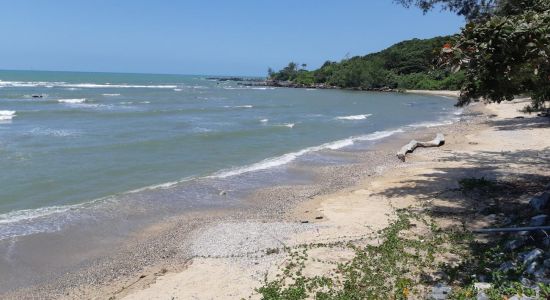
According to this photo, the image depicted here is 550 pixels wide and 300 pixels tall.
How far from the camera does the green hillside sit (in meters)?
95.9

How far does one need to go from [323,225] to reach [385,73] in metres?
93.1

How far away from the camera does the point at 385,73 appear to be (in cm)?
10006

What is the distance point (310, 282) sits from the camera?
737 cm

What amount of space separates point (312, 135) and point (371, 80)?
7302 centimetres

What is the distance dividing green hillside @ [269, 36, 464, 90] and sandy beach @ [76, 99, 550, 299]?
244 ft

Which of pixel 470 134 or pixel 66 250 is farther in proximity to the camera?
pixel 470 134

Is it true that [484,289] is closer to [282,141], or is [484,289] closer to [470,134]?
[282,141]

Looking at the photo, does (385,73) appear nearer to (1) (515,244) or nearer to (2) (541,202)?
(2) (541,202)

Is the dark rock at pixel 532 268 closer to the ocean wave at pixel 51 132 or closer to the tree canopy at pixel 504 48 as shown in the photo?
the tree canopy at pixel 504 48

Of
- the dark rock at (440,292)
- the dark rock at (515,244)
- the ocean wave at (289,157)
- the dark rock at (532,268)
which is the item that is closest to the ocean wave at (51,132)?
the ocean wave at (289,157)

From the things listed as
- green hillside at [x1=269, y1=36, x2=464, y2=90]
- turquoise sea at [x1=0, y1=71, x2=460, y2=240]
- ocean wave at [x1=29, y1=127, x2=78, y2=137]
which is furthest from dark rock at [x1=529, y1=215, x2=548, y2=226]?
green hillside at [x1=269, y1=36, x2=464, y2=90]

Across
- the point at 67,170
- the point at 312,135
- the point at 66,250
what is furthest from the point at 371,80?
the point at 66,250

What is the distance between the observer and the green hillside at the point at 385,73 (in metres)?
95.9

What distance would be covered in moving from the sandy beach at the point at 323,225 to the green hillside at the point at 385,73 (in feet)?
244
